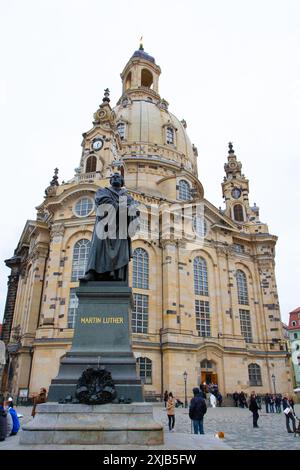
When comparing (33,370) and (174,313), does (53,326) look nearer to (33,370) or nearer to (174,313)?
(33,370)

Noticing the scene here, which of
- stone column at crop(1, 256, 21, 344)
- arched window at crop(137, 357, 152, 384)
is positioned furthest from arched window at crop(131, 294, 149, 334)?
stone column at crop(1, 256, 21, 344)

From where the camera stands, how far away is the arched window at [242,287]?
39.0 m

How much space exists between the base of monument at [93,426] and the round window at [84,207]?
91.1 feet

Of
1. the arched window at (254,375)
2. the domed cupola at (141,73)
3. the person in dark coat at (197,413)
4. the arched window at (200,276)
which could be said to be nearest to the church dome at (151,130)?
the domed cupola at (141,73)

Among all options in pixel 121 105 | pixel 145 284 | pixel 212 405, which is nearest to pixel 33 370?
pixel 145 284

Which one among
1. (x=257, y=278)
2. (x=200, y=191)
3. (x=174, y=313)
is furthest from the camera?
(x=200, y=191)

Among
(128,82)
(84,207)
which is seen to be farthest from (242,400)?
(128,82)

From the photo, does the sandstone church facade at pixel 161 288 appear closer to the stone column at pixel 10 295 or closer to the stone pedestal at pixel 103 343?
the stone column at pixel 10 295

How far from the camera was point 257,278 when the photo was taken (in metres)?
40.6

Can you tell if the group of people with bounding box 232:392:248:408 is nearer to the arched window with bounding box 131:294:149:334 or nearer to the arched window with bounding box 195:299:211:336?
the arched window with bounding box 195:299:211:336

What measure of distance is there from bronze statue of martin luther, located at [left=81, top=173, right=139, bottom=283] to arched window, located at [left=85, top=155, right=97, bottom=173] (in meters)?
28.5

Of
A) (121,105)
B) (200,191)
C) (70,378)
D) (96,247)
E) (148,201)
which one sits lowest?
(70,378)

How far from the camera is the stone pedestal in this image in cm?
788

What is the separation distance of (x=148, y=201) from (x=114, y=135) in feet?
32.7
